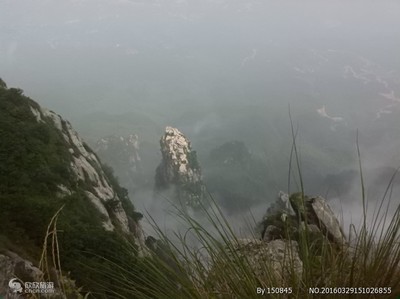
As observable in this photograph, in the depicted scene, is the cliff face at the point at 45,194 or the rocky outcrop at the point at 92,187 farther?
the rocky outcrop at the point at 92,187

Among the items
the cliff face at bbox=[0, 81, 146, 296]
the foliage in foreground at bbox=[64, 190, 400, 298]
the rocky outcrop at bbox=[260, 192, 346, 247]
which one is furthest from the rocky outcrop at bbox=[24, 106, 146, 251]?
the foliage in foreground at bbox=[64, 190, 400, 298]

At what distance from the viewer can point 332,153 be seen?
14550cm

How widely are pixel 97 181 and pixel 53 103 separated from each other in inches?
7110

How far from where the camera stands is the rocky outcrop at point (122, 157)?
11588 centimetres

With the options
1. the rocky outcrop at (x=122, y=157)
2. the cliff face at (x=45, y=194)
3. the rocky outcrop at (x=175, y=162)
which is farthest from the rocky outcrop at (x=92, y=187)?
the rocky outcrop at (x=122, y=157)

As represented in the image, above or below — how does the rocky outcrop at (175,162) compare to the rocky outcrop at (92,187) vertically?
above

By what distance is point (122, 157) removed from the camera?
397 feet

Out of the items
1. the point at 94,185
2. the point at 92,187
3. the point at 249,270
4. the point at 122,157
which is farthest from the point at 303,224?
the point at 122,157

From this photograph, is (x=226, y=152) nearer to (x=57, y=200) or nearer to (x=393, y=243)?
(x=57, y=200)

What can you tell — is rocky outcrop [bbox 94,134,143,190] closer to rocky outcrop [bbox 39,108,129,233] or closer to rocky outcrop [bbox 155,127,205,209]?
rocky outcrop [bbox 155,127,205,209]

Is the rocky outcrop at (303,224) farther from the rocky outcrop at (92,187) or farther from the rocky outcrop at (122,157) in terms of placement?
the rocky outcrop at (122,157)

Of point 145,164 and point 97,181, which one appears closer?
point 97,181

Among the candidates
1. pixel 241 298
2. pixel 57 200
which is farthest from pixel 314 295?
pixel 57 200

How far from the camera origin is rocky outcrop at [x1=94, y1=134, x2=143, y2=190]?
11588 centimetres
